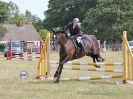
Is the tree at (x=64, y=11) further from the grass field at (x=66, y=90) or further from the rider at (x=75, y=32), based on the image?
the grass field at (x=66, y=90)

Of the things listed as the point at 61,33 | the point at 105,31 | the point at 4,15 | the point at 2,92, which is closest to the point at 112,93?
the point at 2,92

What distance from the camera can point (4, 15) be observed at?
7019 cm

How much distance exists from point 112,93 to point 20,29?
9813 centimetres

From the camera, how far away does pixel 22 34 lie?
351ft

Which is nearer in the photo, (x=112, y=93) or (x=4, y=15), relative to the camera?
(x=112, y=93)

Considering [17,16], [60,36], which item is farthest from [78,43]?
[17,16]

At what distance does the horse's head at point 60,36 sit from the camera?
1593 centimetres

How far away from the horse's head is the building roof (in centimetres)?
8804

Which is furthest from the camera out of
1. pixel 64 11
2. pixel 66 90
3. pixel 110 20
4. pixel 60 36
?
pixel 64 11

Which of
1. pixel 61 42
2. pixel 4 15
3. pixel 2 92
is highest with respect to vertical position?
pixel 4 15

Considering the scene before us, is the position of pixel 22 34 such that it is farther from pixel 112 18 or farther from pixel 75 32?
pixel 75 32

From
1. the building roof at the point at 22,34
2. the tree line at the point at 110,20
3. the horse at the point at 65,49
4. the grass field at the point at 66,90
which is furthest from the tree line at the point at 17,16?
the grass field at the point at 66,90

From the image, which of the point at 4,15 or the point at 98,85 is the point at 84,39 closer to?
the point at 98,85

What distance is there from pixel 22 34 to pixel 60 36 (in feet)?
301
